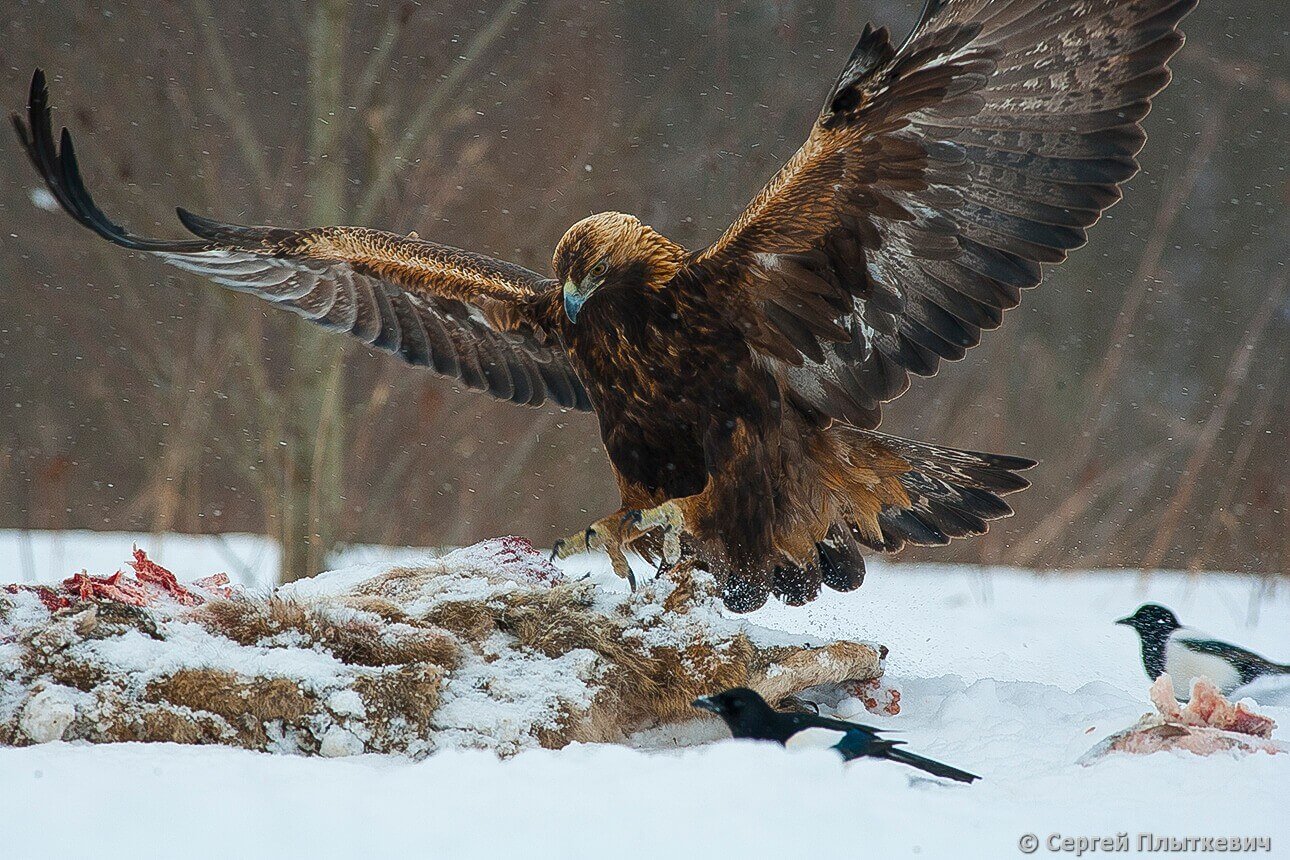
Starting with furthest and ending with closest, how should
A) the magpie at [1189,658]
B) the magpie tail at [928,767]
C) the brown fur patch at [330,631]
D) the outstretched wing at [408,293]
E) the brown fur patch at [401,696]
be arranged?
1. the outstretched wing at [408,293]
2. the magpie at [1189,658]
3. the brown fur patch at [330,631]
4. the brown fur patch at [401,696]
5. the magpie tail at [928,767]

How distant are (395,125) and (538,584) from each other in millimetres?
4337

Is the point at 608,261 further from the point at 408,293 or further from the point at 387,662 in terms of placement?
the point at 387,662

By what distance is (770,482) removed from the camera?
11.3 ft

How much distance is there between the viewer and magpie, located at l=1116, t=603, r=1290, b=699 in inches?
127

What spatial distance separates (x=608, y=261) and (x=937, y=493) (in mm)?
1238

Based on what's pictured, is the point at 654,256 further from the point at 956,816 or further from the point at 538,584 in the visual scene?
the point at 956,816

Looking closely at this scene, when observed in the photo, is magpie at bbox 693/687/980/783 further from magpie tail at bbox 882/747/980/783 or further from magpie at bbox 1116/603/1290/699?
magpie at bbox 1116/603/1290/699

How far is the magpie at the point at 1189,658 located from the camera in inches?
127

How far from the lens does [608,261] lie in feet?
11.3

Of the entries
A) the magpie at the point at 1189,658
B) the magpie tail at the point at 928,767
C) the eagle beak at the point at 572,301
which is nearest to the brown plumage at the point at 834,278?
the eagle beak at the point at 572,301

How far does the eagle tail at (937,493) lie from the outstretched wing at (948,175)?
342 millimetres

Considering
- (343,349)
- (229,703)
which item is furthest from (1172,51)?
(343,349)

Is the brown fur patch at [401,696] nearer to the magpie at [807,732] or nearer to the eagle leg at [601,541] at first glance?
the magpie at [807,732]

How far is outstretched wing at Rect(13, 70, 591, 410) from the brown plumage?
1 cm
